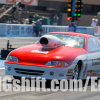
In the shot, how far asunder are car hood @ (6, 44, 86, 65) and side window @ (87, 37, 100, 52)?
577mm

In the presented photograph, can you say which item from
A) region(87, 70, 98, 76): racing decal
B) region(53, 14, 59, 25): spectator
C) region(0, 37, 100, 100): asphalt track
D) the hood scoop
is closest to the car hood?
the hood scoop

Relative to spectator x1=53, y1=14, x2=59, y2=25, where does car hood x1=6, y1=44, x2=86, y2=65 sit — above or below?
above

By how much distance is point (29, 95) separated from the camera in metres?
6.12

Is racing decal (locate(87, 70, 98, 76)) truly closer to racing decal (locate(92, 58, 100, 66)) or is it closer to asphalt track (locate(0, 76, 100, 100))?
racing decal (locate(92, 58, 100, 66))

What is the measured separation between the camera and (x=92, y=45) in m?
8.45

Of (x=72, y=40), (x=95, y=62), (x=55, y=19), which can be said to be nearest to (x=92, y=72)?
(x=95, y=62)

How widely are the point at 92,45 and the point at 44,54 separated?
67.7 inches

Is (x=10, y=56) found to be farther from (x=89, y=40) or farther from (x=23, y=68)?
(x=89, y=40)

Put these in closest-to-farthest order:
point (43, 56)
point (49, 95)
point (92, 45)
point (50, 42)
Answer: point (49, 95), point (43, 56), point (50, 42), point (92, 45)

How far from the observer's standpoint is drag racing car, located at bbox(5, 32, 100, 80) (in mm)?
7066

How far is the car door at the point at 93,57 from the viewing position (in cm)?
788

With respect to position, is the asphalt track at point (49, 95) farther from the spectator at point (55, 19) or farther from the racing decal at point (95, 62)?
the spectator at point (55, 19)

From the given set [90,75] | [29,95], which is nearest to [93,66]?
[90,75]

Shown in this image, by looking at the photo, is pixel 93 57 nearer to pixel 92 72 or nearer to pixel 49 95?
pixel 92 72
